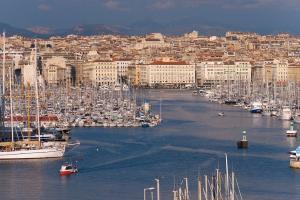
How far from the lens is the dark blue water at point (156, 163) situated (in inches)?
615

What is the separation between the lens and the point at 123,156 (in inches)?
783

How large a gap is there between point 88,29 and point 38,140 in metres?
120

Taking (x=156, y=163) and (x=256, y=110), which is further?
(x=256, y=110)

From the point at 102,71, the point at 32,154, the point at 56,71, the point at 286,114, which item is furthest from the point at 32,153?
the point at 102,71

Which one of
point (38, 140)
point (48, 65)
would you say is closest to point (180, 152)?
point (38, 140)

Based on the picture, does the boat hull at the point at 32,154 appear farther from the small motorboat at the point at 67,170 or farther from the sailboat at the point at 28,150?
the small motorboat at the point at 67,170

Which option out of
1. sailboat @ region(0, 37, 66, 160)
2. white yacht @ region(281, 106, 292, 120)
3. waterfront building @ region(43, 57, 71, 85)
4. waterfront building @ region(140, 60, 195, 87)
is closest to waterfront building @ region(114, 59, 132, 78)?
waterfront building @ region(140, 60, 195, 87)

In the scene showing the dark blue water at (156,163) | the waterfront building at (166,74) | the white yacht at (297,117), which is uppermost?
the waterfront building at (166,74)

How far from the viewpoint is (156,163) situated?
18766 mm

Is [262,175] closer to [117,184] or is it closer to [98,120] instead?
[117,184]

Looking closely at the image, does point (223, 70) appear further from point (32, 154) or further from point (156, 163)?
point (156, 163)

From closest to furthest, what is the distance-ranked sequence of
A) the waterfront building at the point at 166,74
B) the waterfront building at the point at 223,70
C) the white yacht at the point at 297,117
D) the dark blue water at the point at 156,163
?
1. the dark blue water at the point at 156,163
2. the white yacht at the point at 297,117
3. the waterfront building at the point at 223,70
4. the waterfront building at the point at 166,74

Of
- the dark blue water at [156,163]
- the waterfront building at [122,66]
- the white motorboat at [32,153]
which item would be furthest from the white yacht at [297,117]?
the waterfront building at [122,66]

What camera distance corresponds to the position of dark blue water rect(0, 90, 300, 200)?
15.6 m
